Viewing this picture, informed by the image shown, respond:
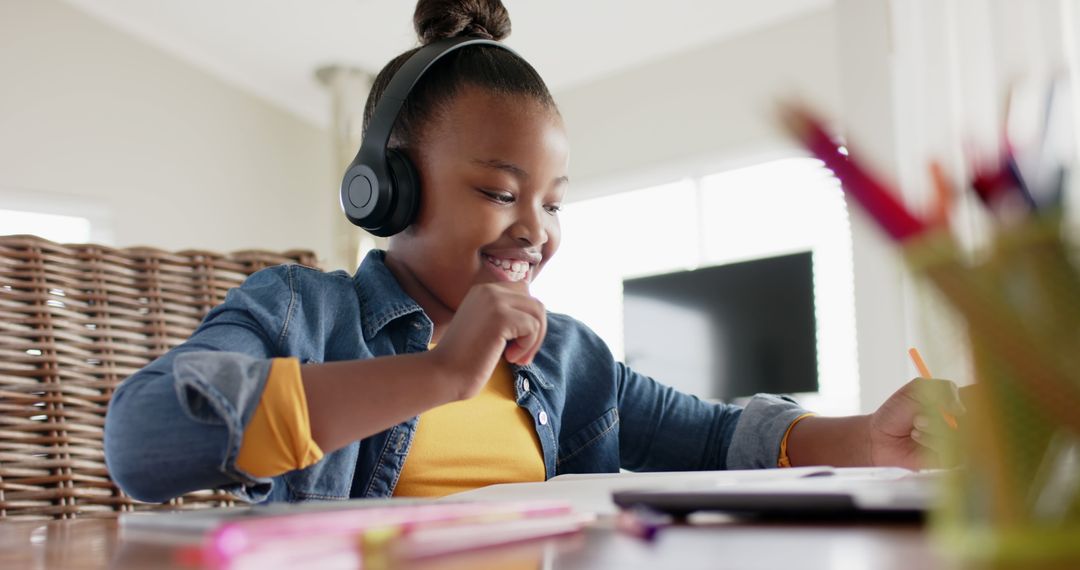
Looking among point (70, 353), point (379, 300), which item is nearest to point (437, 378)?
point (379, 300)

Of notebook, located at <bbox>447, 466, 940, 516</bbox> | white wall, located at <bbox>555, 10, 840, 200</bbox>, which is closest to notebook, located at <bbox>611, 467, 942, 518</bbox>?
notebook, located at <bbox>447, 466, 940, 516</bbox>

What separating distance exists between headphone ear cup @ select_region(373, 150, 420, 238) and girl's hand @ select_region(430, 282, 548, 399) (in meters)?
0.33

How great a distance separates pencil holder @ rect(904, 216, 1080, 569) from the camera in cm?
23

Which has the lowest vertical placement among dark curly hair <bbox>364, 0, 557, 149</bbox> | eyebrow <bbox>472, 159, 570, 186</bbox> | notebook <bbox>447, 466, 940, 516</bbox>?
notebook <bbox>447, 466, 940, 516</bbox>

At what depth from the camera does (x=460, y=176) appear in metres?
1.01

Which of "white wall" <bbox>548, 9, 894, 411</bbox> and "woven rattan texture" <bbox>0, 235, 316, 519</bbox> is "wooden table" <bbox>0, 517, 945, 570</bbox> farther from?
"white wall" <bbox>548, 9, 894, 411</bbox>

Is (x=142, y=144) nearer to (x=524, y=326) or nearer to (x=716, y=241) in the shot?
(x=716, y=241)

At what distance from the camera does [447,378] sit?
0.67 meters

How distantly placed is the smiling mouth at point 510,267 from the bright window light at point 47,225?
357 centimetres

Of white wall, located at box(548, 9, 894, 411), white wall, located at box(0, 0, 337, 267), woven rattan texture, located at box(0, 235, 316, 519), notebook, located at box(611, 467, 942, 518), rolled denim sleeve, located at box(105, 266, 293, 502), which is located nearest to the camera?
notebook, located at box(611, 467, 942, 518)

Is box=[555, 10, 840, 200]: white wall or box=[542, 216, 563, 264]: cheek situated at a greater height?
box=[555, 10, 840, 200]: white wall

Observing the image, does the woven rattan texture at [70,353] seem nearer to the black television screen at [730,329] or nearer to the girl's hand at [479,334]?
the girl's hand at [479,334]

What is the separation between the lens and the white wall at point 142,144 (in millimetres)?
4328

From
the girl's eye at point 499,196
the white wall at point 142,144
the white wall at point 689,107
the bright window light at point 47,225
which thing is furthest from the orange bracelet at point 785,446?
the white wall at point 142,144
